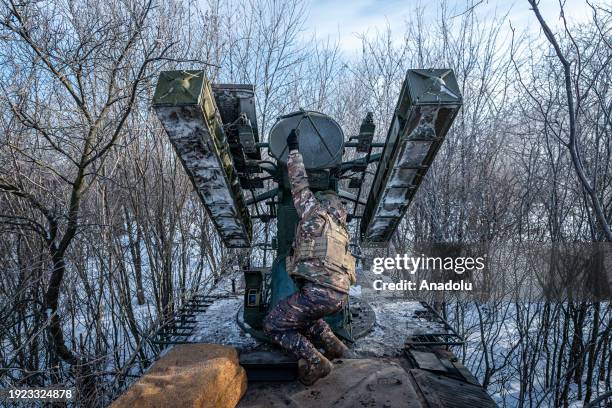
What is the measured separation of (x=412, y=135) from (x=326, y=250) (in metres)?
1.36

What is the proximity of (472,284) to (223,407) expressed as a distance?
6.25 m

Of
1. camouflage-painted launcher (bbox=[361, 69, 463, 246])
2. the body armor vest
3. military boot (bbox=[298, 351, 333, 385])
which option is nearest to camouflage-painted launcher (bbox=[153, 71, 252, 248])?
the body armor vest

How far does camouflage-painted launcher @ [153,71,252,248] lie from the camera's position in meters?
3.36

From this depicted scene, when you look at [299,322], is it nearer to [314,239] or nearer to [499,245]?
[314,239]

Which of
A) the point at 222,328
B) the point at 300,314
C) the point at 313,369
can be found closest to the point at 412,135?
the point at 300,314

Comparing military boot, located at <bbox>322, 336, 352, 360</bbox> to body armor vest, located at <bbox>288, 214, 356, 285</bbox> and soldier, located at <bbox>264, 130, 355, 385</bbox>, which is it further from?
body armor vest, located at <bbox>288, 214, 356, 285</bbox>

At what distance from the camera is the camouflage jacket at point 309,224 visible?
335cm

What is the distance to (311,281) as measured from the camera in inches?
132

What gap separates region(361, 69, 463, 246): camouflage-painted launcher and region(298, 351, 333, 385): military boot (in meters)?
2.00

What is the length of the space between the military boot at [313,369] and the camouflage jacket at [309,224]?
611 mm

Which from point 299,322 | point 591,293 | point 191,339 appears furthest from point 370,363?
point 591,293

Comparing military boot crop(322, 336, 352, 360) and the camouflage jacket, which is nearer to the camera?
the camouflage jacket

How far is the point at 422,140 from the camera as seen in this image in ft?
12.0

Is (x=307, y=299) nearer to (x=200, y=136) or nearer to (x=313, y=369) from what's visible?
(x=313, y=369)
